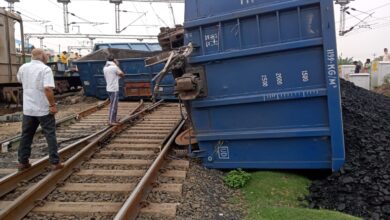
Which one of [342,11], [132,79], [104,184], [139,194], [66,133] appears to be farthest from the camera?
[342,11]

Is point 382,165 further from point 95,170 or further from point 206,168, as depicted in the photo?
point 95,170

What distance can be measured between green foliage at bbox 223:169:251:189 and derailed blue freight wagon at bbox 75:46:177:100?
29.4ft

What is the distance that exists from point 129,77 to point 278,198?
10982mm

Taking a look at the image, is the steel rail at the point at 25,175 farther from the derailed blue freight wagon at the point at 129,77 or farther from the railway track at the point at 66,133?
the derailed blue freight wagon at the point at 129,77

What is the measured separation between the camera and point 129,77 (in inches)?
597

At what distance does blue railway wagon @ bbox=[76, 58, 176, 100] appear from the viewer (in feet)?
47.6

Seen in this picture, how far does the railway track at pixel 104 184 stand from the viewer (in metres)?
4.39

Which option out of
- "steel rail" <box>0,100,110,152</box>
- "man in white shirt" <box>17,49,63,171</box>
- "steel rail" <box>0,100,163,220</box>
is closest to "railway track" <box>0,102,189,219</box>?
"steel rail" <box>0,100,163,220</box>

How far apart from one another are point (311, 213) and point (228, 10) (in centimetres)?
275

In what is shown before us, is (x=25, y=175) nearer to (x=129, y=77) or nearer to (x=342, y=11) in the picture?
(x=129, y=77)

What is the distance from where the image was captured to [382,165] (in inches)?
197

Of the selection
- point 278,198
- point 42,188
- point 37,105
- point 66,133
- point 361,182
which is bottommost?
point 278,198

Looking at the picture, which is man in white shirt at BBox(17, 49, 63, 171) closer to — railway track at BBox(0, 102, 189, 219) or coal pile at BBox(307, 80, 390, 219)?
railway track at BBox(0, 102, 189, 219)

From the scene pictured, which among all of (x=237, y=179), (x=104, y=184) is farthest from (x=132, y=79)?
(x=237, y=179)
